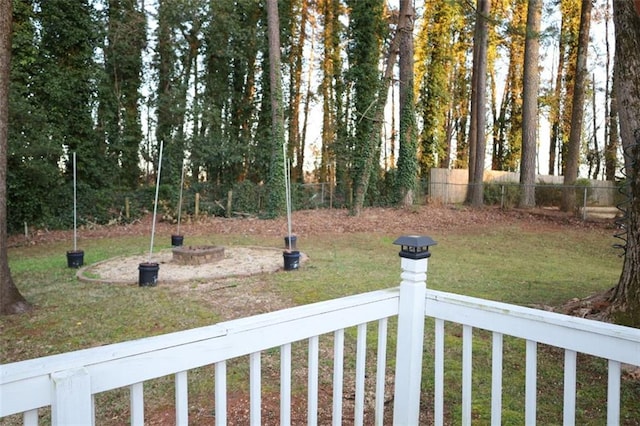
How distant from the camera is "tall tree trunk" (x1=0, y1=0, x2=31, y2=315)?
15.2ft

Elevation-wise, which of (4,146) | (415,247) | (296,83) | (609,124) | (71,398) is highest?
(296,83)

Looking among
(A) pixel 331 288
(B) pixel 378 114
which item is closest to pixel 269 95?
(B) pixel 378 114

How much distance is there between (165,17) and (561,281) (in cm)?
1603

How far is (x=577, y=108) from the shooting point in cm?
1434

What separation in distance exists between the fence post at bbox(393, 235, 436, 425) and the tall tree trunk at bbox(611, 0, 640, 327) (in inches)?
98.1

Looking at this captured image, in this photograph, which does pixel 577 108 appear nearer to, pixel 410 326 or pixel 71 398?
pixel 410 326

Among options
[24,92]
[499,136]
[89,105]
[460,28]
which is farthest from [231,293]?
[499,136]

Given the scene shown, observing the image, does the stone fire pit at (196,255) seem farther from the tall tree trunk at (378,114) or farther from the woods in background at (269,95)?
the tall tree trunk at (378,114)

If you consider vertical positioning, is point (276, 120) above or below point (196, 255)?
above

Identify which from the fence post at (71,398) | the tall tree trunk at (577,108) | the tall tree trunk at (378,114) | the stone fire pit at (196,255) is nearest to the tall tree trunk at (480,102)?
the tall tree trunk at (577,108)

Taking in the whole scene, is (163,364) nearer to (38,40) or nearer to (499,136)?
(38,40)

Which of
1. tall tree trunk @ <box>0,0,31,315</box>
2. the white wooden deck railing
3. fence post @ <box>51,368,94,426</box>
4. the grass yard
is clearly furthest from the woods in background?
fence post @ <box>51,368,94,426</box>

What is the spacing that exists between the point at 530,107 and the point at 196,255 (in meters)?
12.9

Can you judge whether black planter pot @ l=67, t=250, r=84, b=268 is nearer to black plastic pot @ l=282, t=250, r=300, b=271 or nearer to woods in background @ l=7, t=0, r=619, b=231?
black plastic pot @ l=282, t=250, r=300, b=271
